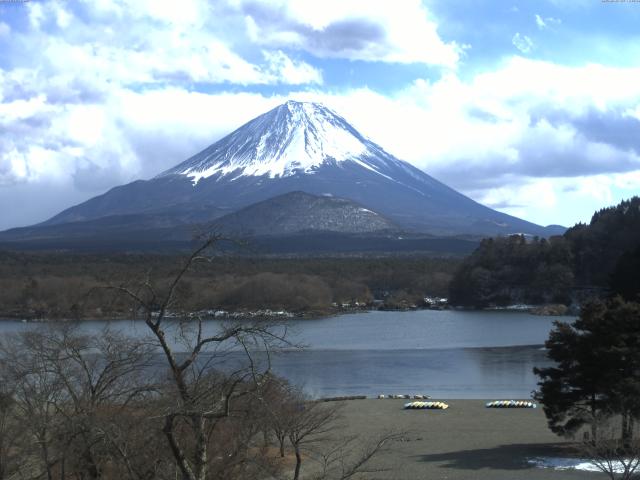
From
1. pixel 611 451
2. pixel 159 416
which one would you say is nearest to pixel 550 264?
pixel 611 451

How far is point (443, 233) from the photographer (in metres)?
138

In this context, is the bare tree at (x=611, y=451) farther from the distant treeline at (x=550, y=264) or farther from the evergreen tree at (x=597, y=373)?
the distant treeline at (x=550, y=264)

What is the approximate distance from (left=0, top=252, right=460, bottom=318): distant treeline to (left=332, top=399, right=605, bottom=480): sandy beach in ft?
72.9

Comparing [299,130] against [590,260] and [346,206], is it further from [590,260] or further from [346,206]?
[590,260]

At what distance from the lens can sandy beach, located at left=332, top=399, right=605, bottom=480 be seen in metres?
14.2

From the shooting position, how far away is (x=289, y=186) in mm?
159250

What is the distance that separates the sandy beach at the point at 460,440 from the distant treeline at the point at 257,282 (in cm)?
2222

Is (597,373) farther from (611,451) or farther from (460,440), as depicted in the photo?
(460,440)

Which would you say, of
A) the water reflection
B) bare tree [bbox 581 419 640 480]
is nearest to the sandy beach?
bare tree [bbox 581 419 640 480]

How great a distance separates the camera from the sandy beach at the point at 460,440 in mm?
14211

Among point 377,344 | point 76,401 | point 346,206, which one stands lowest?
point 377,344

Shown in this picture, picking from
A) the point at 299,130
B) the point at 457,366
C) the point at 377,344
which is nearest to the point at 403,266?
the point at 377,344

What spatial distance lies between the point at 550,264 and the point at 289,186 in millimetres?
94916

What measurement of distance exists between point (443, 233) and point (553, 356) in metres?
123
